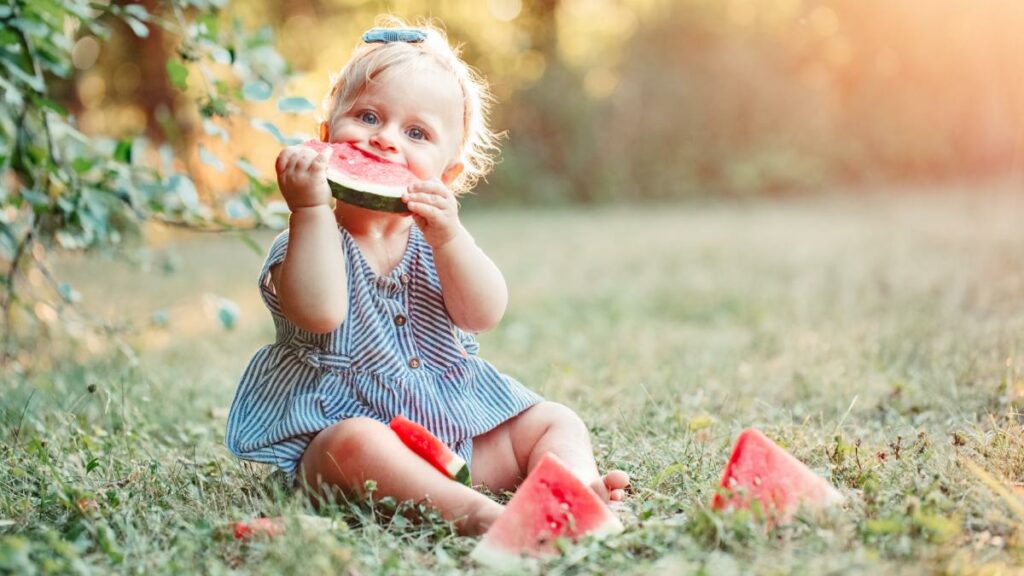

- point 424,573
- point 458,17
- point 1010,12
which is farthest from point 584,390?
point 458,17

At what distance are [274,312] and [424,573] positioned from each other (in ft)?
3.41

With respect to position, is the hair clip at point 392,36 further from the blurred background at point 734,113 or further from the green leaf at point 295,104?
the blurred background at point 734,113

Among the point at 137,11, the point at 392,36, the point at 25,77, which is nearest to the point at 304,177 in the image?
the point at 392,36

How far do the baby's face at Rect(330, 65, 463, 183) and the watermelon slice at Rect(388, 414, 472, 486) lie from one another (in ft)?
2.37

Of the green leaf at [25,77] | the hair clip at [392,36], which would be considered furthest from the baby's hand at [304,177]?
the green leaf at [25,77]

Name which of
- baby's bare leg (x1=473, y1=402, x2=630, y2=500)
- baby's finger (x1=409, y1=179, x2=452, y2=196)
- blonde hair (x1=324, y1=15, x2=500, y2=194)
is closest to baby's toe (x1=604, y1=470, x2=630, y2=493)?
baby's bare leg (x1=473, y1=402, x2=630, y2=500)

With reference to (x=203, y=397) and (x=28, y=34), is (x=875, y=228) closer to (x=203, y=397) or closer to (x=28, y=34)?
(x=203, y=397)

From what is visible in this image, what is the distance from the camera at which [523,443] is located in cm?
287

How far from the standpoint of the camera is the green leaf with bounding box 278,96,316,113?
3404 mm

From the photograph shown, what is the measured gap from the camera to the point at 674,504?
2.54 meters

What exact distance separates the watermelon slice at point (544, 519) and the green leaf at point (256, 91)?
5.62 ft

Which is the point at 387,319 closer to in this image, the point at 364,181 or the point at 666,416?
the point at 364,181

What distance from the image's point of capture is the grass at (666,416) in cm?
217

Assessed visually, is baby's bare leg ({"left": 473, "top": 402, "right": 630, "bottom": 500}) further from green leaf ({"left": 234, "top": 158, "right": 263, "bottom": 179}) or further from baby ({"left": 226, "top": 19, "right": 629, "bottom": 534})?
green leaf ({"left": 234, "top": 158, "right": 263, "bottom": 179})
